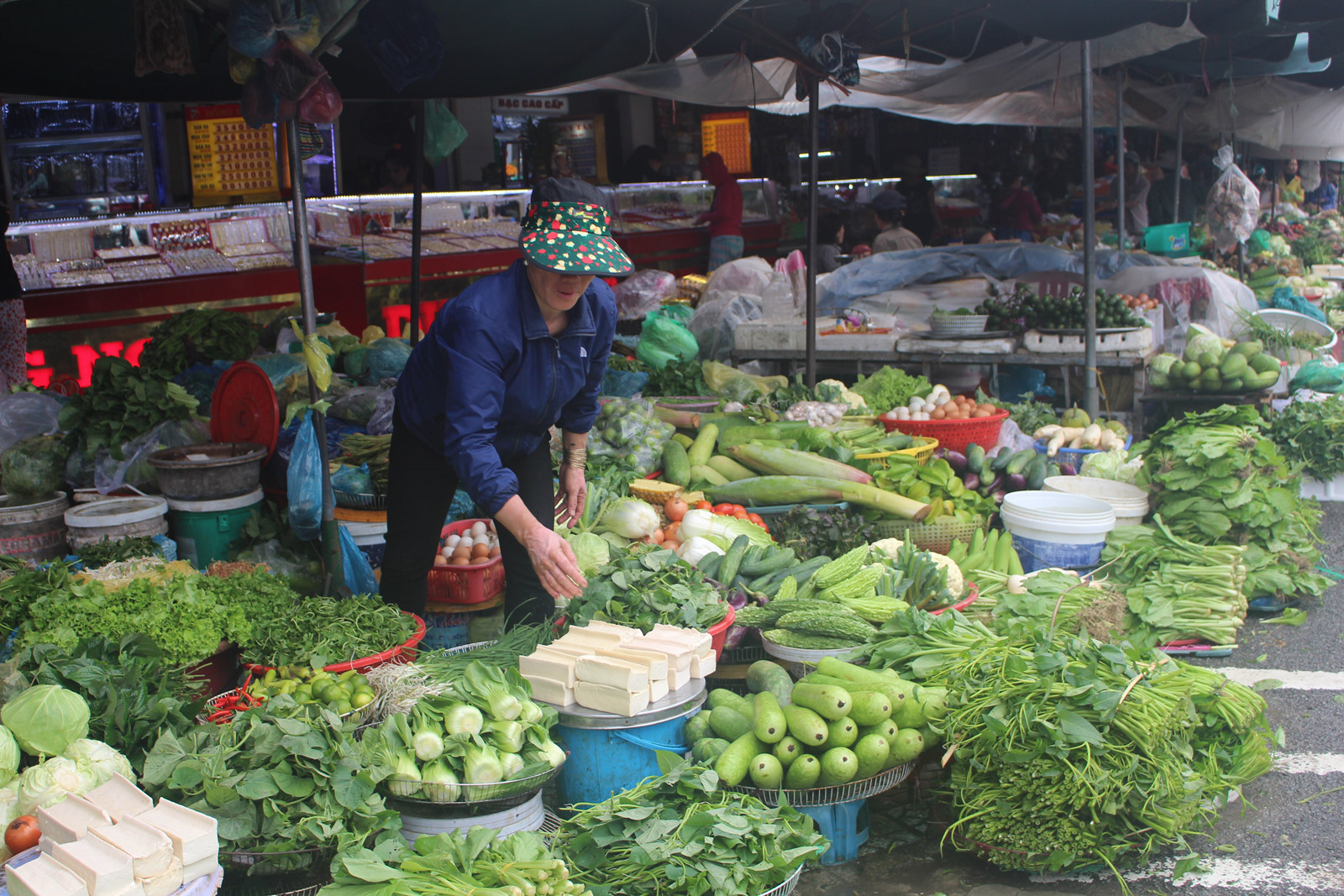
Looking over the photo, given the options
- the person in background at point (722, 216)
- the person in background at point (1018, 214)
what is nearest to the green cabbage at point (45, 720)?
the person in background at point (722, 216)

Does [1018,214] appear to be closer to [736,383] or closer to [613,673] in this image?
[736,383]

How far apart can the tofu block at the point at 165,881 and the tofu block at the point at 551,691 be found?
1096 mm

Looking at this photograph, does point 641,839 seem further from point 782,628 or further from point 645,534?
point 645,534

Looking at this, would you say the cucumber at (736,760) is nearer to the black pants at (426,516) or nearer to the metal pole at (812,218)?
the black pants at (426,516)

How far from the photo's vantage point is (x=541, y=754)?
281 cm

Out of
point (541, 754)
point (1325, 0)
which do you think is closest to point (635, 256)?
point (1325, 0)

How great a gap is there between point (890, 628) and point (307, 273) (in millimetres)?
2522

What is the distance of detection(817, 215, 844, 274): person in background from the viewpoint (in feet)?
41.5

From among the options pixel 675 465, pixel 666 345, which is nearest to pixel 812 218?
pixel 666 345

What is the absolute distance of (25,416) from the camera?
5359mm

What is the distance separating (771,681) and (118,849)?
2.03 metres

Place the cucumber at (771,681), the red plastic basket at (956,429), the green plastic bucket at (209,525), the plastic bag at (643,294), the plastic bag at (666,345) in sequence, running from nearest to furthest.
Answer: the cucumber at (771,681) < the green plastic bucket at (209,525) < the red plastic basket at (956,429) < the plastic bag at (666,345) < the plastic bag at (643,294)

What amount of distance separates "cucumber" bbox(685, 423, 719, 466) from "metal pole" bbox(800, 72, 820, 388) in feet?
4.50

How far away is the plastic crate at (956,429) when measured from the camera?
6.26 m
